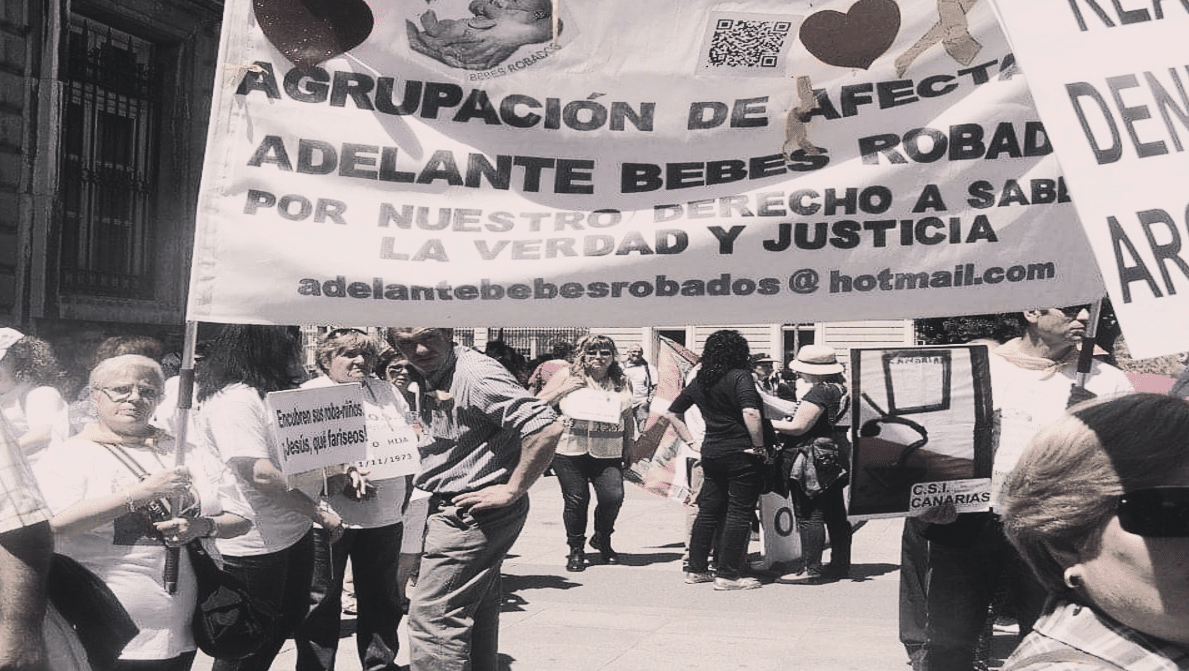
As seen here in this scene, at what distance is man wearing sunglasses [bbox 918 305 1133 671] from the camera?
15.2 feet

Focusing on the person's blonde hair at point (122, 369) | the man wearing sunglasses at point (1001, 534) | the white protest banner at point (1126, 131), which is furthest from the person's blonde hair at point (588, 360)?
the white protest banner at point (1126, 131)

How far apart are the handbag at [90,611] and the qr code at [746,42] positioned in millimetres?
2015

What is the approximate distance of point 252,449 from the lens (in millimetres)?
5043

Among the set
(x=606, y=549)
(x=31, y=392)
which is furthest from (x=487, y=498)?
(x=606, y=549)

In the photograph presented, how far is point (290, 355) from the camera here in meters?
5.23

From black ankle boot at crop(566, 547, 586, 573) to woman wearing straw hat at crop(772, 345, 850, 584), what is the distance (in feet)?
5.02

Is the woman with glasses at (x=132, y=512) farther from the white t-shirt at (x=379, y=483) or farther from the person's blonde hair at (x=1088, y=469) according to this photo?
the person's blonde hair at (x=1088, y=469)

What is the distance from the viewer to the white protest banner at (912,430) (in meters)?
4.32

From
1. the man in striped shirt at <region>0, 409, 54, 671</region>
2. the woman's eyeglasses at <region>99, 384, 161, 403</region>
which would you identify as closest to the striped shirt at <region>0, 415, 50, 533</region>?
the man in striped shirt at <region>0, 409, 54, 671</region>

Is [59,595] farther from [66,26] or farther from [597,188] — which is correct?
[66,26]

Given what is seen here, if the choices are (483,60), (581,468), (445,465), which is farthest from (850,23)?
(581,468)

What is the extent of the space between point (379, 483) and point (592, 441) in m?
4.06

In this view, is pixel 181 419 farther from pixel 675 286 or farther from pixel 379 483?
pixel 379 483

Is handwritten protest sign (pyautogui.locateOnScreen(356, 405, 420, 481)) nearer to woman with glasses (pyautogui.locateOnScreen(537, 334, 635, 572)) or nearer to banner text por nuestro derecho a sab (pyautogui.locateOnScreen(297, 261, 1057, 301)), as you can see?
banner text por nuestro derecho a sab (pyautogui.locateOnScreen(297, 261, 1057, 301))
